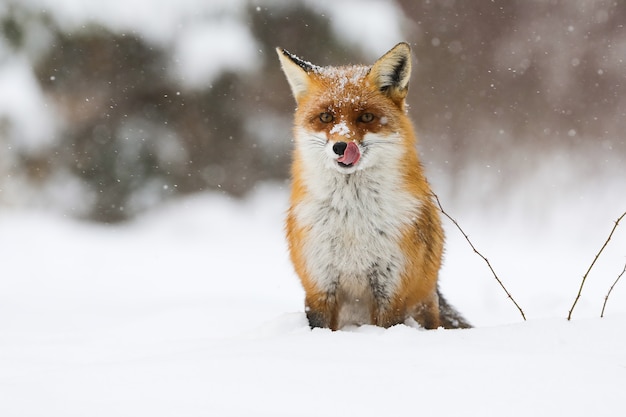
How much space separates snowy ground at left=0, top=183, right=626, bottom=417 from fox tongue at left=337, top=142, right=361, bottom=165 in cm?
86

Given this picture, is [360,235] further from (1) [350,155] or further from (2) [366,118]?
(2) [366,118]

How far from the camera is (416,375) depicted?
222 cm

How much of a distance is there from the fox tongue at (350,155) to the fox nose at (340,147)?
0.01 m

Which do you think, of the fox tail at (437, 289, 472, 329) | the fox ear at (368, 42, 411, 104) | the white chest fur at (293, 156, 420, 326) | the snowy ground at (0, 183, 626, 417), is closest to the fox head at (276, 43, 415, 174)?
the fox ear at (368, 42, 411, 104)

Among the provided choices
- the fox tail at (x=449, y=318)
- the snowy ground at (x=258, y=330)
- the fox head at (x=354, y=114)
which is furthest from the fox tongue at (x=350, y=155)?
the fox tail at (x=449, y=318)

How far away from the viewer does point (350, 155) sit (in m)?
3.26

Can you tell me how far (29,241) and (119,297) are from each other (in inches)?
101

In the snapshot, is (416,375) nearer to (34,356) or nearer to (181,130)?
(34,356)

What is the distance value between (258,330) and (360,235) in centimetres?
84

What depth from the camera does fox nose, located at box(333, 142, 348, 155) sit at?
3.24m

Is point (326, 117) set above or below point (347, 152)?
above

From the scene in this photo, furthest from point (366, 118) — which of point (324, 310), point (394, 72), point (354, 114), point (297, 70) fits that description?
point (324, 310)

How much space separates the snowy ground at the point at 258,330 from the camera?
2.04 m

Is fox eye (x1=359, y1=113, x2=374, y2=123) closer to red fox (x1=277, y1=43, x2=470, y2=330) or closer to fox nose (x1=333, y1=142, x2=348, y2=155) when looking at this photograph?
red fox (x1=277, y1=43, x2=470, y2=330)
